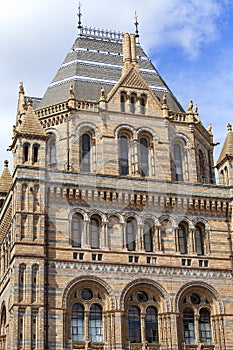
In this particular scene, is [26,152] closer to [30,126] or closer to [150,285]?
[30,126]

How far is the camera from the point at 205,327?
3991cm

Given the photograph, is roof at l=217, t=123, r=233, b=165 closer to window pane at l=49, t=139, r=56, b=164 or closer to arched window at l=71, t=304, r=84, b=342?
window pane at l=49, t=139, r=56, b=164

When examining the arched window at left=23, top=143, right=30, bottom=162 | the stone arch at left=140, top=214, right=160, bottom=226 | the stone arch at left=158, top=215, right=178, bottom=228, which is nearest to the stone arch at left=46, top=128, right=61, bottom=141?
the arched window at left=23, top=143, right=30, bottom=162

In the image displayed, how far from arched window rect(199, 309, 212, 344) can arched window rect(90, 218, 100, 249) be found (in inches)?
297

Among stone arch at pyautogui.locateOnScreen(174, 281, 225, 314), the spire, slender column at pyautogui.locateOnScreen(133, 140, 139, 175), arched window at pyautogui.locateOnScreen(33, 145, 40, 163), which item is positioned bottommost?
stone arch at pyautogui.locateOnScreen(174, 281, 225, 314)

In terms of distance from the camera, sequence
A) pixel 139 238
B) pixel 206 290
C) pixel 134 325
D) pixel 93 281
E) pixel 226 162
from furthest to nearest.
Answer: pixel 226 162 → pixel 206 290 → pixel 139 238 → pixel 134 325 → pixel 93 281

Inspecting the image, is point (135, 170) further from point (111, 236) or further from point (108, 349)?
point (108, 349)

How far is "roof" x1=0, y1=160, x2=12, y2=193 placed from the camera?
1923 inches

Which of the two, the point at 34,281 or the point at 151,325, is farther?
the point at 151,325

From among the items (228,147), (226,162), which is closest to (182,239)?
(226,162)

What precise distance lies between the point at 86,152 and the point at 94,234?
7.21 metres

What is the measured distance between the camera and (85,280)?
38125 millimetres

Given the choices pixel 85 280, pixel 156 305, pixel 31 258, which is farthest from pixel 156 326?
pixel 31 258

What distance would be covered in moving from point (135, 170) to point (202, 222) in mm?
5709
